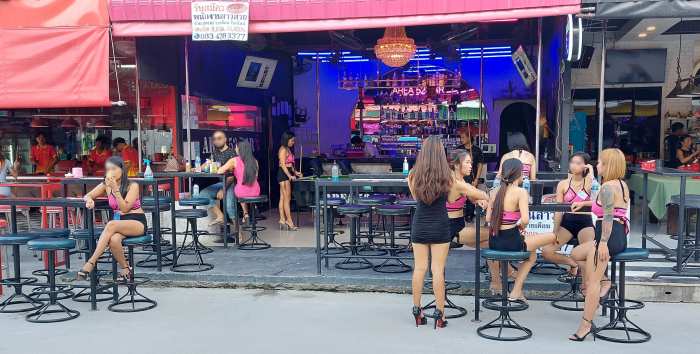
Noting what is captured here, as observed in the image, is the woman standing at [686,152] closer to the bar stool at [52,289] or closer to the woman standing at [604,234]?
the woman standing at [604,234]

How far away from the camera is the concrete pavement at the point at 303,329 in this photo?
464 cm

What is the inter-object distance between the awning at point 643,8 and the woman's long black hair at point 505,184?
2613 mm

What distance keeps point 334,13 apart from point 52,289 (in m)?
4.42

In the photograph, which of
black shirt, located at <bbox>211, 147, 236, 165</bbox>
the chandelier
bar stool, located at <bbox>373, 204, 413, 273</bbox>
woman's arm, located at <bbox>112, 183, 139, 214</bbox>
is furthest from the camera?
the chandelier

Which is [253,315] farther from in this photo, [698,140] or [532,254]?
[698,140]

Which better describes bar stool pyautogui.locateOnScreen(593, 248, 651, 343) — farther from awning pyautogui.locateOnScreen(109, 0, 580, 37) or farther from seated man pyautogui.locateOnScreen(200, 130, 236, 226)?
seated man pyautogui.locateOnScreen(200, 130, 236, 226)

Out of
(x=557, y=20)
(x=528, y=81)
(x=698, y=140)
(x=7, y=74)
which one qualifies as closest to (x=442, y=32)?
(x=528, y=81)

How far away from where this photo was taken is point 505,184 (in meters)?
5.07

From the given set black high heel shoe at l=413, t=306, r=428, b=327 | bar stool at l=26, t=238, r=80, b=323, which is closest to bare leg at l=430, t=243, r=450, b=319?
black high heel shoe at l=413, t=306, r=428, b=327

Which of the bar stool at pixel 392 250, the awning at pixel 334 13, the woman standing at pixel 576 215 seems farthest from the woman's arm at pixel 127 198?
the woman standing at pixel 576 215

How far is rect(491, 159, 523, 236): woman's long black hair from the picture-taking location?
16.4 ft

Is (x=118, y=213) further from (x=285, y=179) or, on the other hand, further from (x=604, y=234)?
(x=604, y=234)

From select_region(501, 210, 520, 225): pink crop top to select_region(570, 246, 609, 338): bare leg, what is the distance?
64cm

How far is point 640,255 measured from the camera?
477 cm
